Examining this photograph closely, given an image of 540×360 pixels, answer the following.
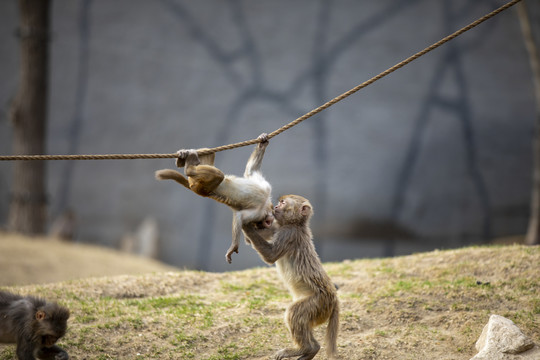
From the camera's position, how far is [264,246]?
16.3 feet

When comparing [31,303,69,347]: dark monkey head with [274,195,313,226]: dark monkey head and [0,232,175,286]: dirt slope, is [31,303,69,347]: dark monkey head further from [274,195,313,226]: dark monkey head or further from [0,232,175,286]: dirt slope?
[0,232,175,286]: dirt slope

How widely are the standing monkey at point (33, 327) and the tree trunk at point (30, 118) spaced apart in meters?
8.16

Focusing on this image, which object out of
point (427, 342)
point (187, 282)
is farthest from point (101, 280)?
point (427, 342)

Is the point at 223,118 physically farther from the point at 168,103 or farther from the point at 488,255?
the point at 488,255

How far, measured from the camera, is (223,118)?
1380 centimetres

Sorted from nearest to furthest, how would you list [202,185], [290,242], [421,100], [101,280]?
[202,185]
[290,242]
[101,280]
[421,100]

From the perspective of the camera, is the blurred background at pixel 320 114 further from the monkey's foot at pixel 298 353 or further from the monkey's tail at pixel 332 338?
the monkey's foot at pixel 298 353

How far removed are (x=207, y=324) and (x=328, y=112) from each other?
28.0ft

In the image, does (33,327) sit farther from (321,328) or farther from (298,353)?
(321,328)

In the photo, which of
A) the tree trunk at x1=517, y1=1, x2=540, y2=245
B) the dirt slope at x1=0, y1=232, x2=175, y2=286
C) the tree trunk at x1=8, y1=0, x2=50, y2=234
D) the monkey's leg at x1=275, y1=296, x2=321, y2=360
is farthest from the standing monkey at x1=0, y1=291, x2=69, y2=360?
the tree trunk at x1=517, y1=1, x2=540, y2=245

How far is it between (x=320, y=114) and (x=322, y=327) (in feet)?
26.9

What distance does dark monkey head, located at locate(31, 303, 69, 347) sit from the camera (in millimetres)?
4699

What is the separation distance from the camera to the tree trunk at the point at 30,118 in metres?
12.5

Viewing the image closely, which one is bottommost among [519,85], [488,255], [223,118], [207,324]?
[207,324]
